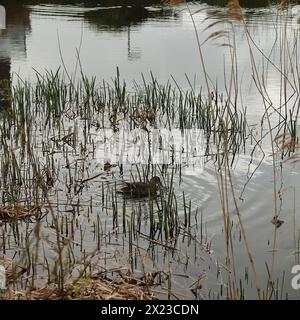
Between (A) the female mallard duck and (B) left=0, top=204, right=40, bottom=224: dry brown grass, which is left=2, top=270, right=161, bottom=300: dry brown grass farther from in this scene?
(A) the female mallard duck

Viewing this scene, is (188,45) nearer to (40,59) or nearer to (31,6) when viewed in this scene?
(40,59)

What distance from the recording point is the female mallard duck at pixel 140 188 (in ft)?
15.4

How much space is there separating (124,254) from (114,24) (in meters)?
13.6

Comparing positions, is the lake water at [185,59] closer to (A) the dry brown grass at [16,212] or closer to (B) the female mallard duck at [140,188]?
Result: (B) the female mallard duck at [140,188]

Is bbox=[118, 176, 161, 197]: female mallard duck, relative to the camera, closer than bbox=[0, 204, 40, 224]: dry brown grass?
No

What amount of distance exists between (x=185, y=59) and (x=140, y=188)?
736cm

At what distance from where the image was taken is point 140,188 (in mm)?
4727

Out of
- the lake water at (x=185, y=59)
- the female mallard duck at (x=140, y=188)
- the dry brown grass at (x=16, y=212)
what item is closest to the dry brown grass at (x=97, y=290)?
the lake water at (x=185, y=59)

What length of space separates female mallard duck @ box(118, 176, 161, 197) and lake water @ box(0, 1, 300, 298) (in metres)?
0.32

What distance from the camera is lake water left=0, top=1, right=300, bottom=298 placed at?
4.09 meters

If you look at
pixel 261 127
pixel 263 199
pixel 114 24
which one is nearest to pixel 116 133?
pixel 261 127

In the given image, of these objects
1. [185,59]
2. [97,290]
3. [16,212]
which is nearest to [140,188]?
[16,212]

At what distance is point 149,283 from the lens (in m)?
3.41

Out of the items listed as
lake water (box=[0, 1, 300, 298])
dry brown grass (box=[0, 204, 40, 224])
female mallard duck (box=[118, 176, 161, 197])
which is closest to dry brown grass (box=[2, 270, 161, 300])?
lake water (box=[0, 1, 300, 298])
